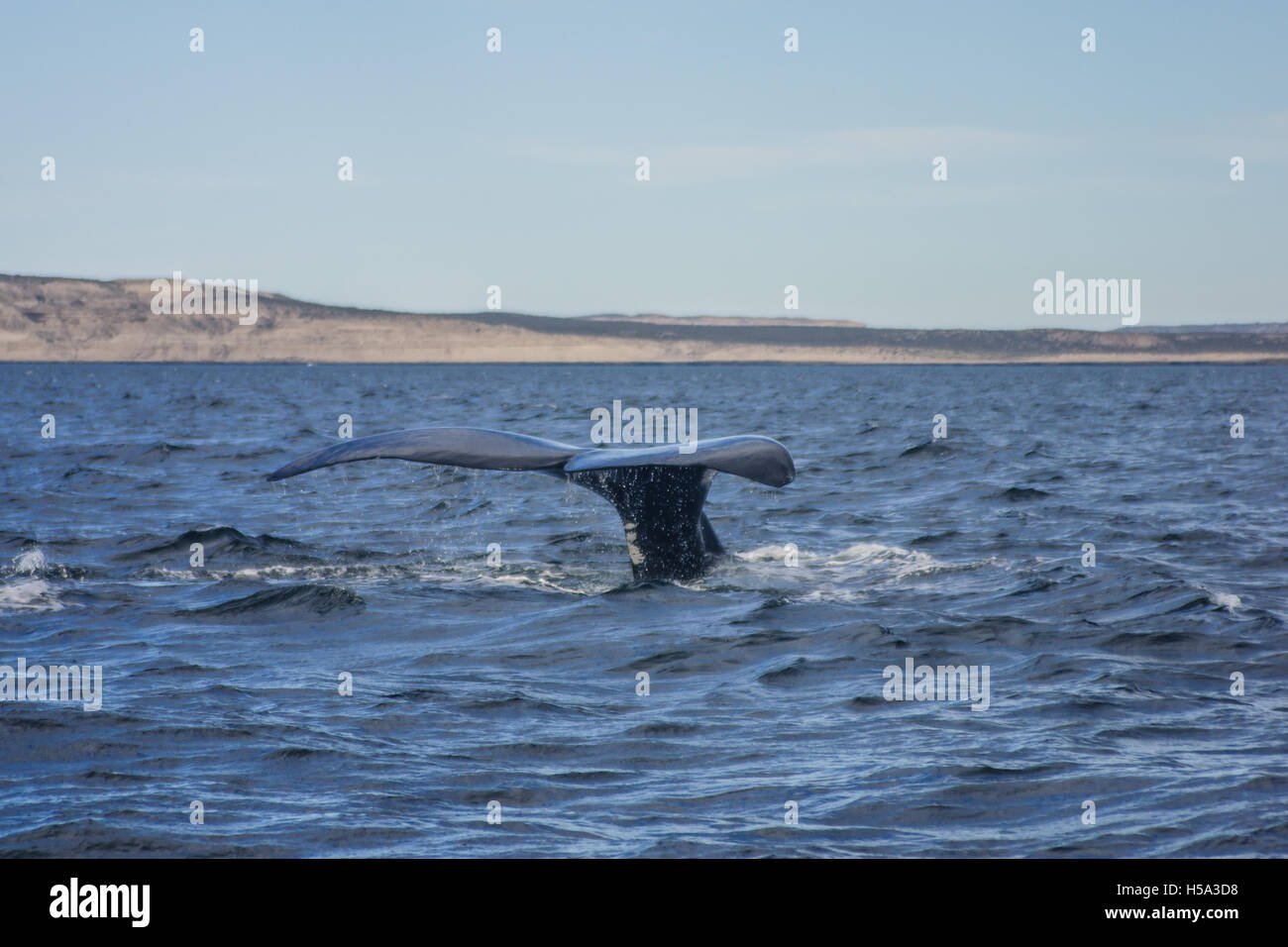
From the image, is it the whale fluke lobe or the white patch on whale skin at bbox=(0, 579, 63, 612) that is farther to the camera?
the white patch on whale skin at bbox=(0, 579, 63, 612)

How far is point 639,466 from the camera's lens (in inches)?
372

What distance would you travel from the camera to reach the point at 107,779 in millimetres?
6223

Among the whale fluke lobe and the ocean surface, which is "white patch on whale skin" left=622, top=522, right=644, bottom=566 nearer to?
the whale fluke lobe

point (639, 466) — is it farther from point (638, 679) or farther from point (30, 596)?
point (30, 596)

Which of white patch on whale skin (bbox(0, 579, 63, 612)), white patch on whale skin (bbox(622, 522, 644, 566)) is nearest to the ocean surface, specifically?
white patch on whale skin (bbox(0, 579, 63, 612))

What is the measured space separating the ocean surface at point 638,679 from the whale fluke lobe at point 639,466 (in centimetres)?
37

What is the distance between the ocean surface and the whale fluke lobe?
1.22 feet

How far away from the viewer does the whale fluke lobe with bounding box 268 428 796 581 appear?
8039mm

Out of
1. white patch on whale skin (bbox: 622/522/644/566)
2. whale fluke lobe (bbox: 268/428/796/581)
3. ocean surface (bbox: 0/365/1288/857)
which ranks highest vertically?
whale fluke lobe (bbox: 268/428/796/581)

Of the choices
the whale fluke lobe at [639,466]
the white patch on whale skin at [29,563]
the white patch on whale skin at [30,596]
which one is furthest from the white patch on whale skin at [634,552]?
the white patch on whale skin at [29,563]

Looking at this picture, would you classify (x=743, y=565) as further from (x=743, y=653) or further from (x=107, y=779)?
(x=107, y=779)

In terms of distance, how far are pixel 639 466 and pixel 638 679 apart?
1.77 m
